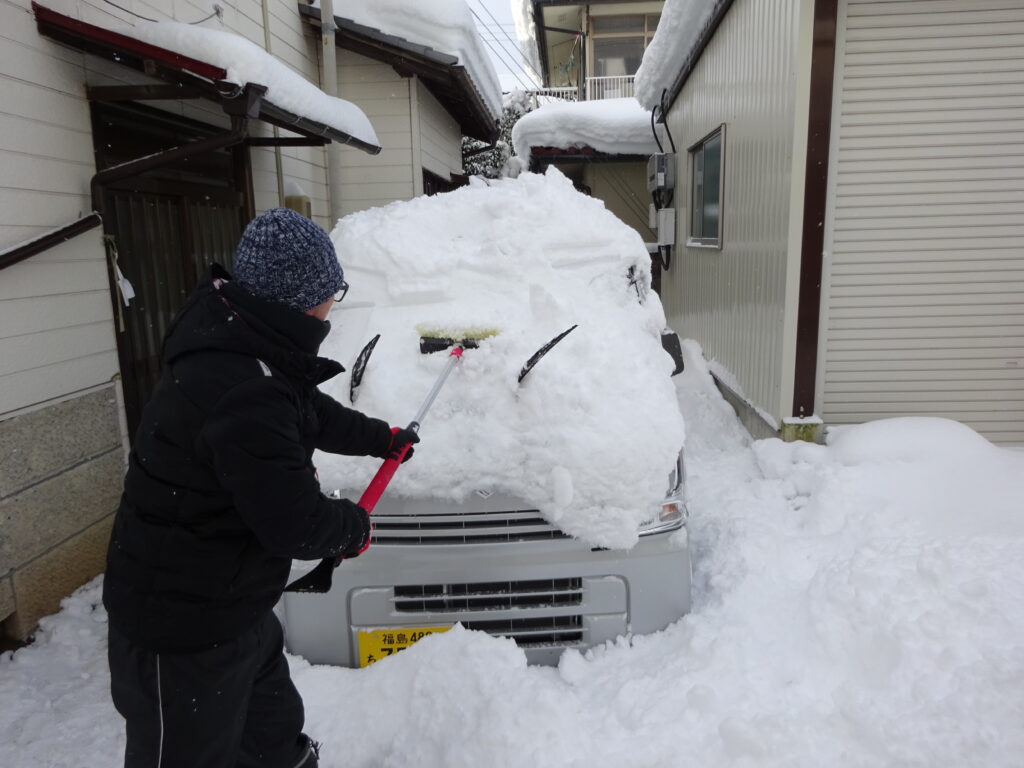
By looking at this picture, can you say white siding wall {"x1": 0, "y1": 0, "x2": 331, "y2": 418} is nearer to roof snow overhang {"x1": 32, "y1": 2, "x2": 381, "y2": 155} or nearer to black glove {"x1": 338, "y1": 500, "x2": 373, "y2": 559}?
roof snow overhang {"x1": 32, "y1": 2, "x2": 381, "y2": 155}

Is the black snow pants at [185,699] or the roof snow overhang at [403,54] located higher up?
the roof snow overhang at [403,54]

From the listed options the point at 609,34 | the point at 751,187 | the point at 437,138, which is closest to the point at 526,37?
the point at 609,34

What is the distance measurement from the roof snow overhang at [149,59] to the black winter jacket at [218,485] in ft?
9.12

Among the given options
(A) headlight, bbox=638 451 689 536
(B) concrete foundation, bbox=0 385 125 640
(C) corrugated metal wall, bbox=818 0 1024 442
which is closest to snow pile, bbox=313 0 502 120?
(C) corrugated metal wall, bbox=818 0 1024 442

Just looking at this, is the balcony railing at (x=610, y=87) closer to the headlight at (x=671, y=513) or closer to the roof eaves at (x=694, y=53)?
the roof eaves at (x=694, y=53)

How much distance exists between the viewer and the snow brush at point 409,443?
2.27 metres

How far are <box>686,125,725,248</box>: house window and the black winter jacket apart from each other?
21.3 feet

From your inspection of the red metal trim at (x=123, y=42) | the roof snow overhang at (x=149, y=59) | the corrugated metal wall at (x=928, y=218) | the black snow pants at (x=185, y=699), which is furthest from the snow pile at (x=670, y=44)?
the black snow pants at (x=185, y=699)

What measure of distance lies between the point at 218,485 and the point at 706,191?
7.97m

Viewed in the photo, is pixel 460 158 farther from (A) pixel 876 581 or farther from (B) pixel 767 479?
(A) pixel 876 581

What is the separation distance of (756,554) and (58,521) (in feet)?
12.4

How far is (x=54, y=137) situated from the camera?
13.4 ft

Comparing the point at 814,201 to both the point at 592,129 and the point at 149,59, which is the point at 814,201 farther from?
the point at 592,129

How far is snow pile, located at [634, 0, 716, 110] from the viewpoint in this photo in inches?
297
